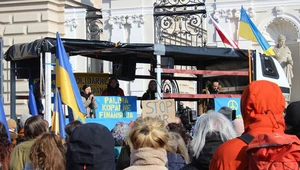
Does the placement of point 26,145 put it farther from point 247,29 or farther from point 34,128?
point 247,29

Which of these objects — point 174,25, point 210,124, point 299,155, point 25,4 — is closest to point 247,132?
point 299,155

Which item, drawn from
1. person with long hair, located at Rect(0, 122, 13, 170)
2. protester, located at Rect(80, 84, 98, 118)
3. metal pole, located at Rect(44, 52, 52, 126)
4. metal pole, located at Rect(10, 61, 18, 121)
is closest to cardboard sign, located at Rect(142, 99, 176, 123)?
protester, located at Rect(80, 84, 98, 118)

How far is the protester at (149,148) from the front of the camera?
395cm

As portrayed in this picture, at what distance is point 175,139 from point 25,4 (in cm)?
1322

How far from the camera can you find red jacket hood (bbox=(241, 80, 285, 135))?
3.38m

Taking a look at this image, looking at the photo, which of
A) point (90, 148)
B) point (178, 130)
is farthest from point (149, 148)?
point (178, 130)

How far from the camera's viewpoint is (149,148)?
13.0ft

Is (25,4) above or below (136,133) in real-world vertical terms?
above

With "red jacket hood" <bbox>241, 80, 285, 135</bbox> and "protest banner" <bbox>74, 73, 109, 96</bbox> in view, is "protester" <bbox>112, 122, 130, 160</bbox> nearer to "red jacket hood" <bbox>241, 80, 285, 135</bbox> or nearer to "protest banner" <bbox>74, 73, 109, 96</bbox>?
"red jacket hood" <bbox>241, 80, 285, 135</bbox>

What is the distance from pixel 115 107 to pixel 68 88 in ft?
6.04

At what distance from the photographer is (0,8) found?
1797cm

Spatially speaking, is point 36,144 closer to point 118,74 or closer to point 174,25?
point 118,74

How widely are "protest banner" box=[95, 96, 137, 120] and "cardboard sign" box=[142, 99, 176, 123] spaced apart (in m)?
1.30

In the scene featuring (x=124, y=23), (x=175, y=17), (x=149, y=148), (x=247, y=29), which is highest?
(x=175, y=17)
